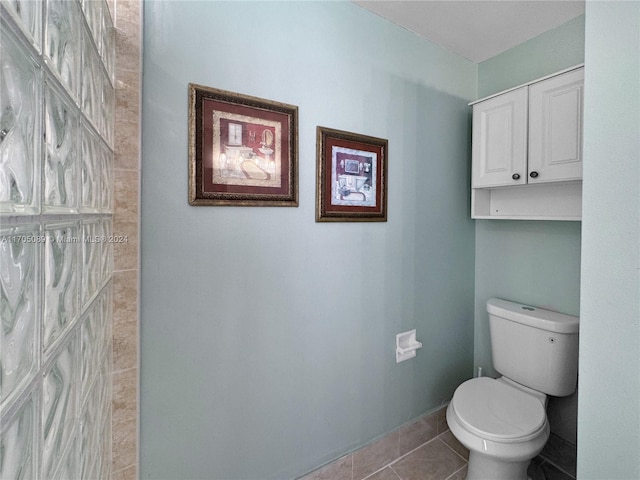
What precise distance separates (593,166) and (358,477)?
1.63 metres

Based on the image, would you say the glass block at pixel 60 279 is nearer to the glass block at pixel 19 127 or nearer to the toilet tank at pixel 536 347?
the glass block at pixel 19 127

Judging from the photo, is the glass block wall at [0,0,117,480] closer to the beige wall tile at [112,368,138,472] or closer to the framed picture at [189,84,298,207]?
the beige wall tile at [112,368,138,472]

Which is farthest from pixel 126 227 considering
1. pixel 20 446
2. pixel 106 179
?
pixel 20 446

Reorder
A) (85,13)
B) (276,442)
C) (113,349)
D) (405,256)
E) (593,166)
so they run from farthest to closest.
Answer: (405,256) → (276,442) → (113,349) → (593,166) → (85,13)

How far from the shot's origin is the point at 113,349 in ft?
3.10

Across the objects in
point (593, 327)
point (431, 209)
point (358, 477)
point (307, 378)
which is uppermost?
point (431, 209)

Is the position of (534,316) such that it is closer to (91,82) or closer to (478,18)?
(478,18)

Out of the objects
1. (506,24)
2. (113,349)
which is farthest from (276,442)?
(506,24)

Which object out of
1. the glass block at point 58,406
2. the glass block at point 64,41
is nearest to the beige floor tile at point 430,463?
the glass block at point 58,406

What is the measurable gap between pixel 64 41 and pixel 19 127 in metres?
0.24

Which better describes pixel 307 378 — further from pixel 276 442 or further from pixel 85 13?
pixel 85 13

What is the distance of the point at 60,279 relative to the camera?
44cm

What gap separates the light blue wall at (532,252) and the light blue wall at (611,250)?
899 mm

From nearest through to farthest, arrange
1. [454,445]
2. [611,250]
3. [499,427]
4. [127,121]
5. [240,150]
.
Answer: [611,250] < [127,121] < [240,150] < [499,427] < [454,445]
